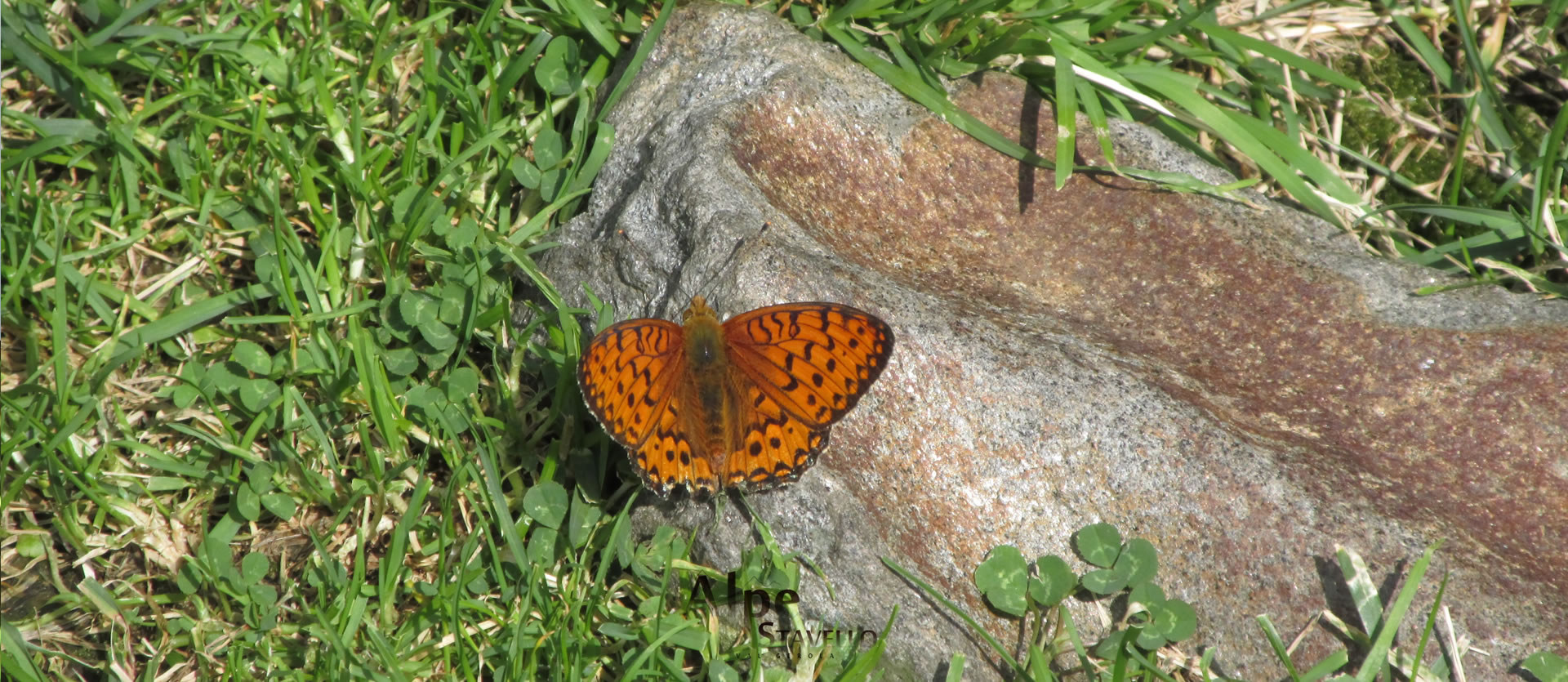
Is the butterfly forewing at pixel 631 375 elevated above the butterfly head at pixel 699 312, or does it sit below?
below

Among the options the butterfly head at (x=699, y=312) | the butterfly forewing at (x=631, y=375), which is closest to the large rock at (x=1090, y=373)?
the butterfly head at (x=699, y=312)

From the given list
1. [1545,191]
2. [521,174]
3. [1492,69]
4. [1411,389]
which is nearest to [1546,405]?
[1411,389]

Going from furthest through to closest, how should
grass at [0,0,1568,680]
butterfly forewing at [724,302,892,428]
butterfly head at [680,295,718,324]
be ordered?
grass at [0,0,1568,680] < butterfly head at [680,295,718,324] < butterfly forewing at [724,302,892,428]

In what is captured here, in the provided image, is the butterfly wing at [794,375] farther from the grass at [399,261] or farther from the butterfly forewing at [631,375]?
the grass at [399,261]

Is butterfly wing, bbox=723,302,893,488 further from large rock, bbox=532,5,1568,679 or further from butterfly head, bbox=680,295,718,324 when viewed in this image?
large rock, bbox=532,5,1568,679

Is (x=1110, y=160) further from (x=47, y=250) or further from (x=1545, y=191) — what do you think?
(x=47, y=250)

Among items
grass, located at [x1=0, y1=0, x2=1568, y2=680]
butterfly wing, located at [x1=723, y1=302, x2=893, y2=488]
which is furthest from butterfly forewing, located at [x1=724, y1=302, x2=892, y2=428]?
grass, located at [x1=0, y1=0, x2=1568, y2=680]

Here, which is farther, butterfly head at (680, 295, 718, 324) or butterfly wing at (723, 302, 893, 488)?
butterfly head at (680, 295, 718, 324)

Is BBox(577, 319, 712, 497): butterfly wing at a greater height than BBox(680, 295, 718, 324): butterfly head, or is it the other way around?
BBox(680, 295, 718, 324): butterfly head
